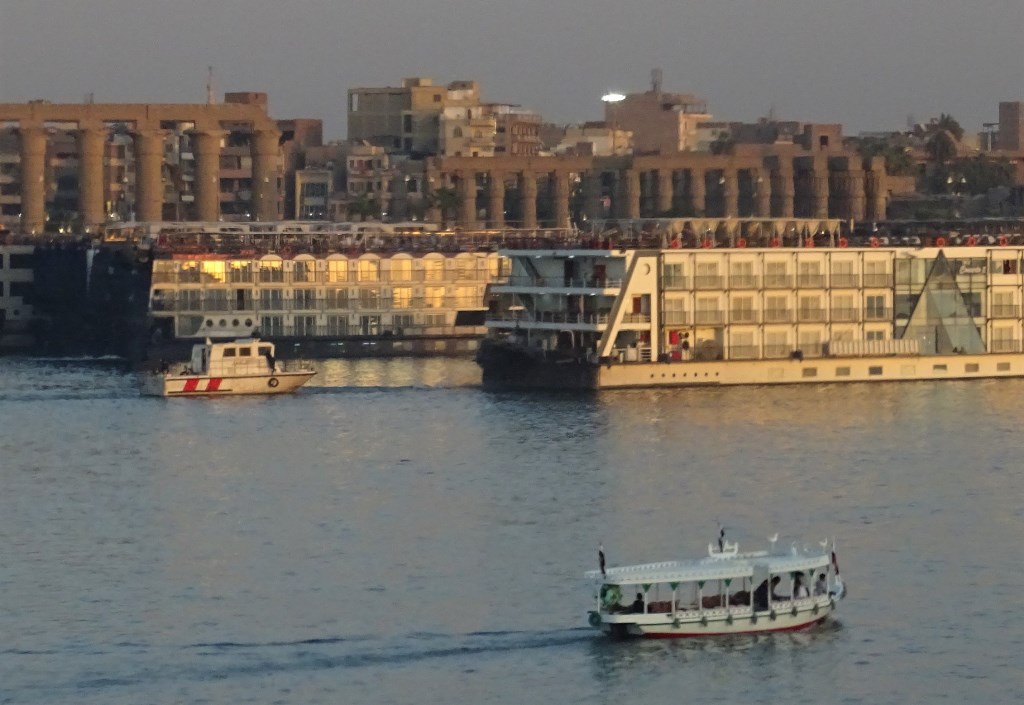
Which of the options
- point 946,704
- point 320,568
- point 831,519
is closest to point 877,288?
point 831,519

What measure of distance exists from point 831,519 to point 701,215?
342 ft

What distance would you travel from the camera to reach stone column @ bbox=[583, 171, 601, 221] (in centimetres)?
15362

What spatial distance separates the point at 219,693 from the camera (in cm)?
3288

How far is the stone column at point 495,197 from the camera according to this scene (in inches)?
5778

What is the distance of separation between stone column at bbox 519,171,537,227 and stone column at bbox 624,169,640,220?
17.9 feet

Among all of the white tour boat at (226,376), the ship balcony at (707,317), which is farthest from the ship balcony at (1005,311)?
the white tour boat at (226,376)

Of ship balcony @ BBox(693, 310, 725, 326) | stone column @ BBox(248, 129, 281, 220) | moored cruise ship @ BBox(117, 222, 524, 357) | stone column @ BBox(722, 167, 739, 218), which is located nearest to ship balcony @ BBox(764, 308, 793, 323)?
ship balcony @ BBox(693, 310, 725, 326)

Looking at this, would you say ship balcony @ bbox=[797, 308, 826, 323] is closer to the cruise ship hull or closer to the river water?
the cruise ship hull

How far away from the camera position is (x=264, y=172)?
141250 millimetres

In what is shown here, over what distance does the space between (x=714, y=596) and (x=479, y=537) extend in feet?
30.2

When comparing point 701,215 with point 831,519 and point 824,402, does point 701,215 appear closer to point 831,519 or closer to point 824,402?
point 824,402

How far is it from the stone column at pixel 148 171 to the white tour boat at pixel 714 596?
330 feet

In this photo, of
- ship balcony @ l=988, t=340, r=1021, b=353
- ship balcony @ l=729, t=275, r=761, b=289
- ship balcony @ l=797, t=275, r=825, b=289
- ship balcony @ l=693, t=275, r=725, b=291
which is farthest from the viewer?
ship balcony @ l=988, t=340, r=1021, b=353

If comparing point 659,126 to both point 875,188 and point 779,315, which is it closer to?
point 875,188
